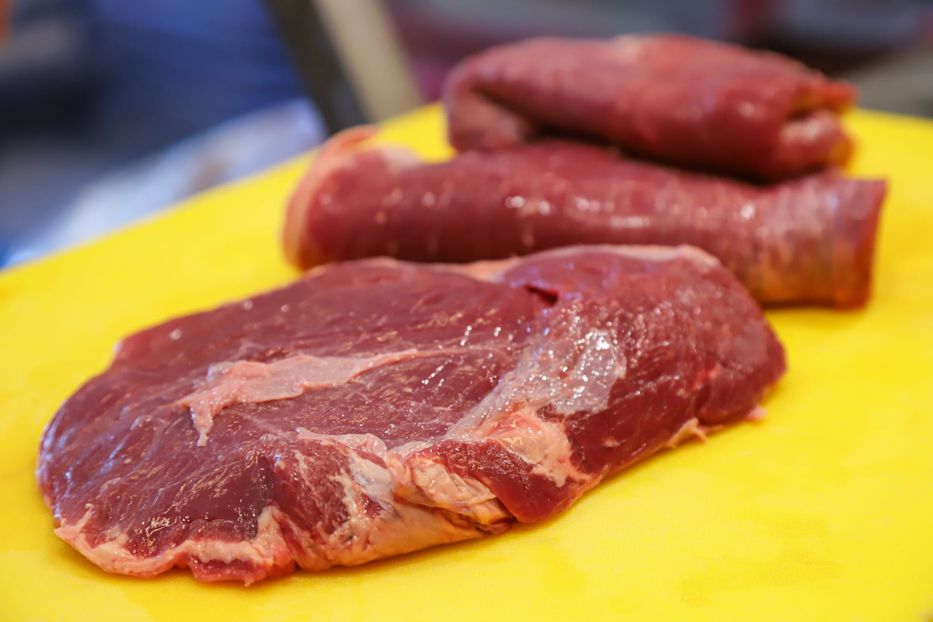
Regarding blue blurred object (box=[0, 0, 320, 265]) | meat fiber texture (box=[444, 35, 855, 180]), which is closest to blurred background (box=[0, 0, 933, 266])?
blue blurred object (box=[0, 0, 320, 265])

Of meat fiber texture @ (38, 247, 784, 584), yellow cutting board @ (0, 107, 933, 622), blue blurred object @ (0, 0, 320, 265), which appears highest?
blue blurred object @ (0, 0, 320, 265)

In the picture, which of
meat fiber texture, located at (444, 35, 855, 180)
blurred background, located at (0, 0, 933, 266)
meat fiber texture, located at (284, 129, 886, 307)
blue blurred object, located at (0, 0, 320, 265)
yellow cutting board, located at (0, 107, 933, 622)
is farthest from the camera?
→ blue blurred object, located at (0, 0, 320, 265)

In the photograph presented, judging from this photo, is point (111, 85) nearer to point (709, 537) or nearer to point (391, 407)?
point (391, 407)

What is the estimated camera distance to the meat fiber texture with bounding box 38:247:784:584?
2.31 meters

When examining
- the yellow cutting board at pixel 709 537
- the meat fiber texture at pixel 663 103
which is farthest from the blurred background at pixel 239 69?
the yellow cutting board at pixel 709 537

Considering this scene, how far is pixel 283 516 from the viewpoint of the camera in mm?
2311

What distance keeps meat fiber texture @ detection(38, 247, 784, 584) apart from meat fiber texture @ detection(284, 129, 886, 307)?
1.15 feet

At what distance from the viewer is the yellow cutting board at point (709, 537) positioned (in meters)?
2.16

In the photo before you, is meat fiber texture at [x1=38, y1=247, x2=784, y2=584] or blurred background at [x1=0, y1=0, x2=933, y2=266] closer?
meat fiber texture at [x1=38, y1=247, x2=784, y2=584]

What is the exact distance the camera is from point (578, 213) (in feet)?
10.8

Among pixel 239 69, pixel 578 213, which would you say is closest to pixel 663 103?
pixel 578 213

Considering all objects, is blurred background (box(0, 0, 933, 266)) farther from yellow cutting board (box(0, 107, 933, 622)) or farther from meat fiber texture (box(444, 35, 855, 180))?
yellow cutting board (box(0, 107, 933, 622))

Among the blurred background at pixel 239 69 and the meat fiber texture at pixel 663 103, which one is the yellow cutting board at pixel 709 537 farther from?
the blurred background at pixel 239 69

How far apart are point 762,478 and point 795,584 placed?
0.39 meters
